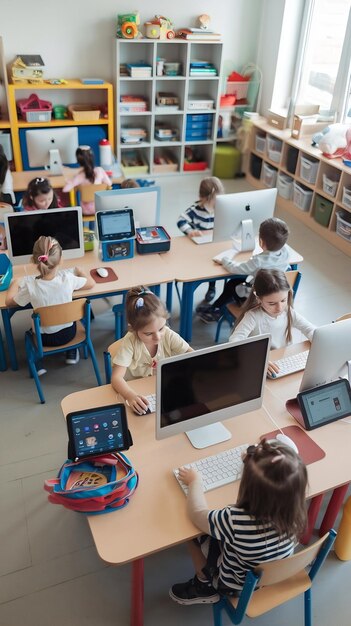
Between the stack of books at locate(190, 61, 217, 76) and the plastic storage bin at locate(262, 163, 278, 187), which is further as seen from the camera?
the plastic storage bin at locate(262, 163, 278, 187)

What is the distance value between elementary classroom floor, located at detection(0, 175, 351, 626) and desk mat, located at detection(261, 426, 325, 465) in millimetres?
659

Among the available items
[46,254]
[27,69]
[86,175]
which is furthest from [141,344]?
[27,69]

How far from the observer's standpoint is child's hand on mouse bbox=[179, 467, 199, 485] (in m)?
1.90

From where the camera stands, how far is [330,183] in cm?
528

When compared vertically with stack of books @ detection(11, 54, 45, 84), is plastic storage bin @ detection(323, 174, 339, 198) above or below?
below

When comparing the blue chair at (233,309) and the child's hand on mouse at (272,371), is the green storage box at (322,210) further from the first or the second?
the child's hand on mouse at (272,371)

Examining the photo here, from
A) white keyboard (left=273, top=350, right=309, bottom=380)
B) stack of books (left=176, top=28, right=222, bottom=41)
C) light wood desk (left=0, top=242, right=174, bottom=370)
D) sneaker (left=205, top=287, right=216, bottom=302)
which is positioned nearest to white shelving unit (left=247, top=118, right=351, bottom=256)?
stack of books (left=176, top=28, right=222, bottom=41)

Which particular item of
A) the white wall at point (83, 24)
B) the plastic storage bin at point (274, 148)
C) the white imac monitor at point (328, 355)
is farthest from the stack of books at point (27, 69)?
the white imac monitor at point (328, 355)

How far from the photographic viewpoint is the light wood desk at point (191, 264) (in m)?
3.44

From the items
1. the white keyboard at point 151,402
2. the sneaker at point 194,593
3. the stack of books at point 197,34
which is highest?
the stack of books at point 197,34

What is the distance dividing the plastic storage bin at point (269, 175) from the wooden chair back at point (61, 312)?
4057 millimetres

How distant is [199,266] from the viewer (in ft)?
11.5

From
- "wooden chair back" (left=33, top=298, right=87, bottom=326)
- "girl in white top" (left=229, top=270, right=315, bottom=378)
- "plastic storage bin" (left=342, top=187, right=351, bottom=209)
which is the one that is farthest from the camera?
"plastic storage bin" (left=342, top=187, right=351, bottom=209)

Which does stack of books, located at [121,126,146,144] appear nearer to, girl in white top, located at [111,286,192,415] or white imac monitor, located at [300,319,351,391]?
girl in white top, located at [111,286,192,415]
